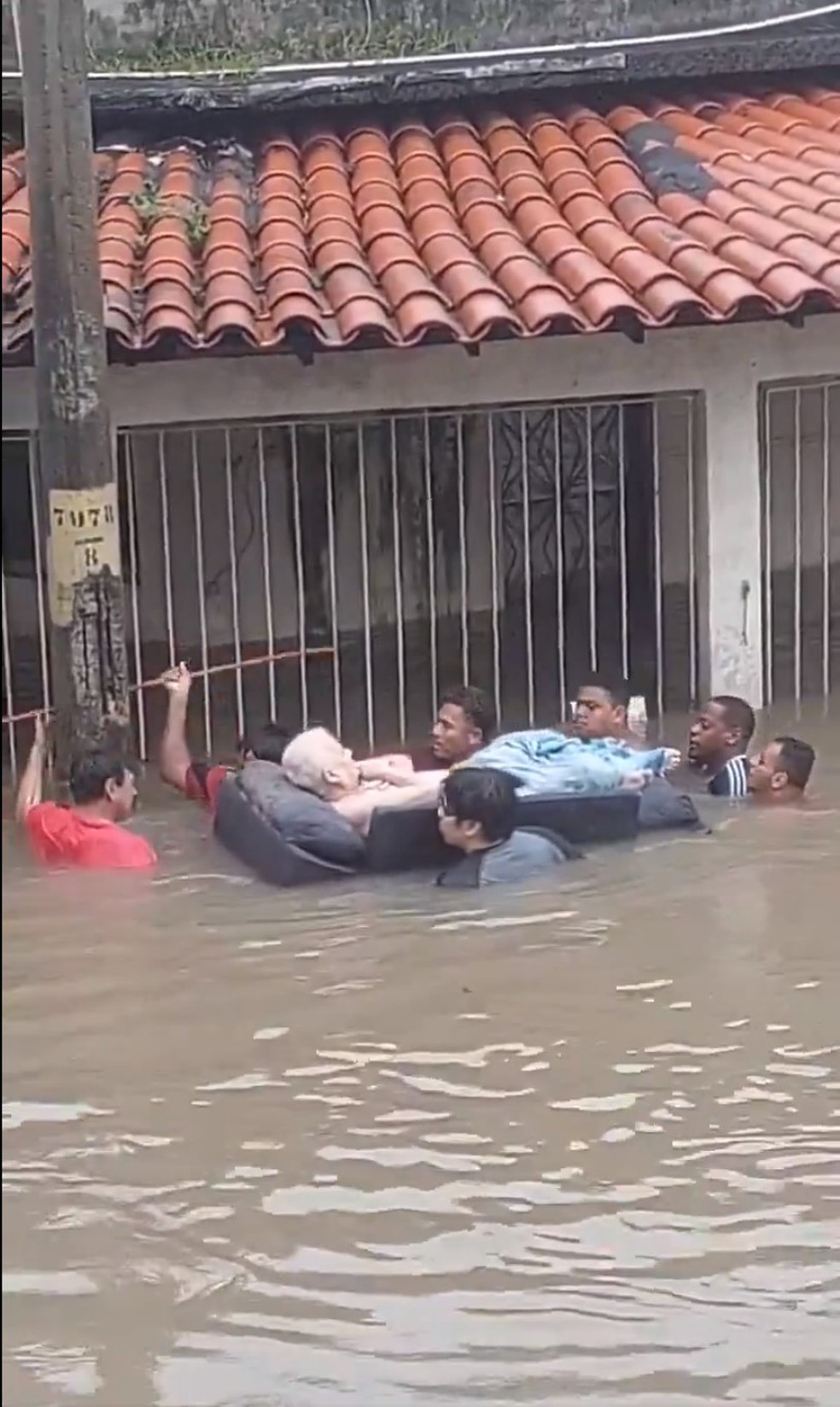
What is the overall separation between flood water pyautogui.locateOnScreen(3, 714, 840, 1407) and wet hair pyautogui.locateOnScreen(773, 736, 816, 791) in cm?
56

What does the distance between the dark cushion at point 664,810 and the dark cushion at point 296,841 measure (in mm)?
1188

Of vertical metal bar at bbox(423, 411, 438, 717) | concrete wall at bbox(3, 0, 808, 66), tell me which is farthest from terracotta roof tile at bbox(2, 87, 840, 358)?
vertical metal bar at bbox(423, 411, 438, 717)

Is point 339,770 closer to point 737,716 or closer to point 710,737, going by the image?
point 710,737

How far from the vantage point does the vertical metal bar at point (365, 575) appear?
8547 mm

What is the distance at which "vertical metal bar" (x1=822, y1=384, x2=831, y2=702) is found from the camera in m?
9.03

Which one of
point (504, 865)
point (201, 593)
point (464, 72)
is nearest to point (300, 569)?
point (201, 593)

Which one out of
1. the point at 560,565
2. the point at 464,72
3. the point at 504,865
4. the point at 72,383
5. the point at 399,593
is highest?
the point at 464,72

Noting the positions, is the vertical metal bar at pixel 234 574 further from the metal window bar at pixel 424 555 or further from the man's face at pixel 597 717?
the man's face at pixel 597 717

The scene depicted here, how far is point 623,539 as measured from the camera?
9531 millimetres

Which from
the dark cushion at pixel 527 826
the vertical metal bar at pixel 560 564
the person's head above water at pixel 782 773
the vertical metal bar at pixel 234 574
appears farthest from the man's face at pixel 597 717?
the vertical metal bar at pixel 234 574

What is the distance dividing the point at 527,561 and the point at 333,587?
1085 mm

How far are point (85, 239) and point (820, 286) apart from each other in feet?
10.3

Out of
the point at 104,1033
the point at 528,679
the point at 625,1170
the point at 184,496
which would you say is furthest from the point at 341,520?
the point at 625,1170

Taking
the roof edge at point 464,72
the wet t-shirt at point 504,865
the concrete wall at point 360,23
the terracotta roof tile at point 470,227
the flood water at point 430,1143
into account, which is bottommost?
the flood water at point 430,1143
